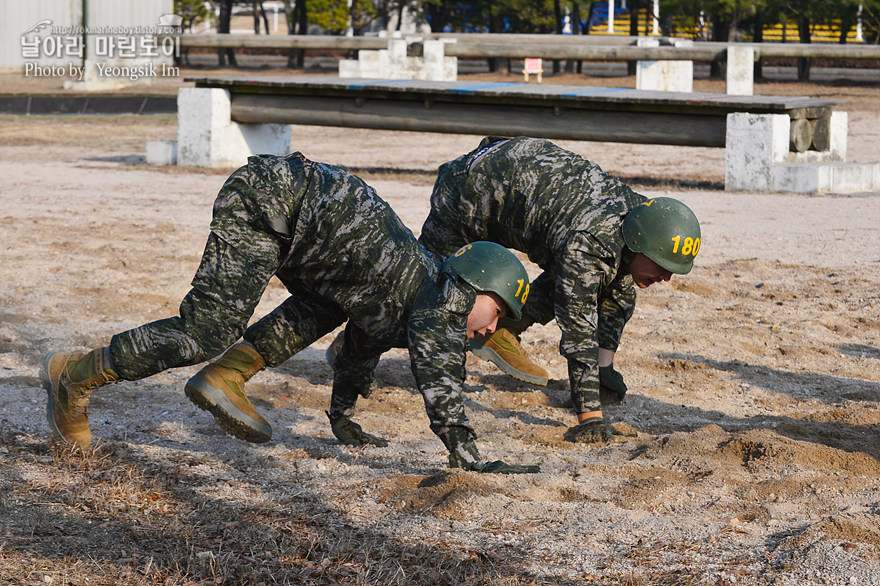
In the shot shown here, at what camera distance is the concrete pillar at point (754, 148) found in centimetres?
1201

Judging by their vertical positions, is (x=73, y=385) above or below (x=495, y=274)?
below

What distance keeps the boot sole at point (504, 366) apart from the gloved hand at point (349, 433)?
1.02m

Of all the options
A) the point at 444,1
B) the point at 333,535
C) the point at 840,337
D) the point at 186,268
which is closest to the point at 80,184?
the point at 186,268

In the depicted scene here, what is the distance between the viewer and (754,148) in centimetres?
1221

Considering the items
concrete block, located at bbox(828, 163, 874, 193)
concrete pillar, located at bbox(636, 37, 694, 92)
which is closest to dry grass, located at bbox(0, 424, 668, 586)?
concrete block, located at bbox(828, 163, 874, 193)

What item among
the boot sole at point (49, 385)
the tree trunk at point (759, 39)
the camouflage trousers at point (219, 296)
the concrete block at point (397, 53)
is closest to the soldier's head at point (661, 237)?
the camouflage trousers at point (219, 296)

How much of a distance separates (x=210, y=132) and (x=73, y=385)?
10527 mm

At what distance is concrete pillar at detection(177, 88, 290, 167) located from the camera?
14.4 meters

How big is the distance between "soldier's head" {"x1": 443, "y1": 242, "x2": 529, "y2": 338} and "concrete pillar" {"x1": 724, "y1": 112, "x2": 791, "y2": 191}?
8.53 m

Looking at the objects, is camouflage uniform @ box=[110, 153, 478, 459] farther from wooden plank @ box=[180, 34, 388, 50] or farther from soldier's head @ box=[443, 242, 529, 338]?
wooden plank @ box=[180, 34, 388, 50]

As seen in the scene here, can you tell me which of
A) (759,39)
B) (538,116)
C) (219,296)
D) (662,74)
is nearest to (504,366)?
(219,296)

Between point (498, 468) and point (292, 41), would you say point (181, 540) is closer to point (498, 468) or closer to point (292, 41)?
point (498, 468)

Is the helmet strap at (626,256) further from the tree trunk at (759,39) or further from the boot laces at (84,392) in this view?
the tree trunk at (759,39)

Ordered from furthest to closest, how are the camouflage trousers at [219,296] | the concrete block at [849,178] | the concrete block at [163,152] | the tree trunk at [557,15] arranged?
the tree trunk at [557,15] < the concrete block at [163,152] < the concrete block at [849,178] < the camouflage trousers at [219,296]
